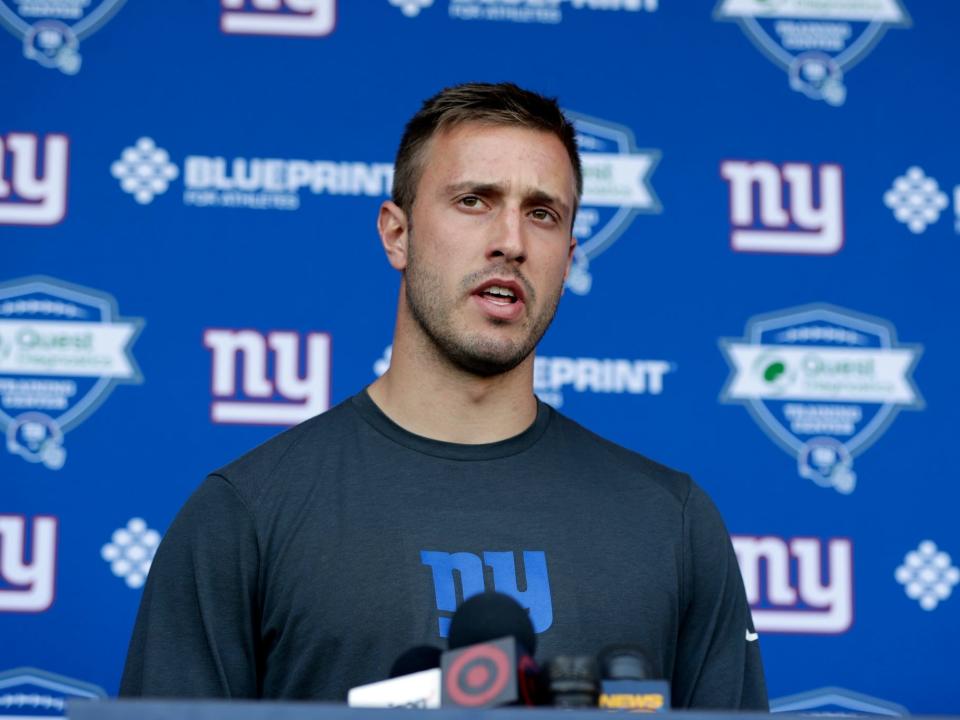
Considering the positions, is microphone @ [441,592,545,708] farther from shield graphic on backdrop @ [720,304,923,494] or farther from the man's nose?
shield graphic on backdrop @ [720,304,923,494]

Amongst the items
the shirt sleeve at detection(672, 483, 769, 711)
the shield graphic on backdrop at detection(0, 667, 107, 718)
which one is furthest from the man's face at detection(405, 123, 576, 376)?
the shield graphic on backdrop at detection(0, 667, 107, 718)

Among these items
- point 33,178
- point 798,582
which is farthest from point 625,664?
point 33,178

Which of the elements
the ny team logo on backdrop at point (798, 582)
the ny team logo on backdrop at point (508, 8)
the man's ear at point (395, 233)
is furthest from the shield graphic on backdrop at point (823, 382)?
the man's ear at point (395, 233)

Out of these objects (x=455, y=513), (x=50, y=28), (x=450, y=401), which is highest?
(x=50, y=28)

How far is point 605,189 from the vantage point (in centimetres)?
291

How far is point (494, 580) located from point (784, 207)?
1.44 m

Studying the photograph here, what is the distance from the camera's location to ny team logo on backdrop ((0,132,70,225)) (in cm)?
279

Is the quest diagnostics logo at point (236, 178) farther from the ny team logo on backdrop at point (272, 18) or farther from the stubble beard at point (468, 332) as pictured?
the stubble beard at point (468, 332)

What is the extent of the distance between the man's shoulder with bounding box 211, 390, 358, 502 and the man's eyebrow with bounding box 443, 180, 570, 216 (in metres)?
0.31

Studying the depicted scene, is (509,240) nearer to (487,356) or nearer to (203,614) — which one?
(487,356)

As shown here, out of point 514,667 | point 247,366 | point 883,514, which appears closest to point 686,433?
point 883,514

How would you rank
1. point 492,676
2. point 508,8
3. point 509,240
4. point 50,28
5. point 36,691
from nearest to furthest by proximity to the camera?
point 492,676
point 509,240
point 36,691
point 50,28
point 508,8

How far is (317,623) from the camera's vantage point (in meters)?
1.72

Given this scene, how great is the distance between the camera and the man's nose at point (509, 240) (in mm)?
1836
